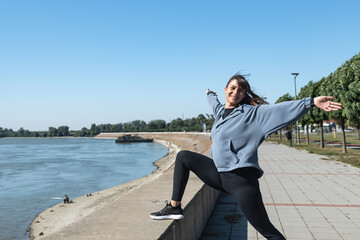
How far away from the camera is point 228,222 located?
5309mm

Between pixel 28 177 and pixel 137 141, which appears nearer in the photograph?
pixel 28 177

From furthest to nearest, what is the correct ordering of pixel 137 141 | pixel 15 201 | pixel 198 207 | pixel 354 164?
pixel 137 141 < pixel 15 201 < pixel 354 164 < pixel 198 207

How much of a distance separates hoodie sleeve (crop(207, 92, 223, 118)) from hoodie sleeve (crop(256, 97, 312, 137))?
0.45 metres

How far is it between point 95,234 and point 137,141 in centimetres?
11842

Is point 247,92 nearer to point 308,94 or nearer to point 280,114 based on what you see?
point 280,114

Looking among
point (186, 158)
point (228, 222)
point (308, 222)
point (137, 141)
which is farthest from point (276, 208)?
point (137, 141)

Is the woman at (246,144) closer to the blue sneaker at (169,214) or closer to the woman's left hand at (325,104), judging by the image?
the woman's left hand at (325,104)

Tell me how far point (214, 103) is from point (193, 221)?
5.97ft

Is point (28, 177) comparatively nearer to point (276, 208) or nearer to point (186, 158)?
point (276, 208)

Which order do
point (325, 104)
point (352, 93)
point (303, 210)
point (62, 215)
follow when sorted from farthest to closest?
1. point (352, 93)
2. point (62, 215)
3. point (303, 210)
4. point (325, 104)

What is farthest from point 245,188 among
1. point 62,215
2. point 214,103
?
point 62,215

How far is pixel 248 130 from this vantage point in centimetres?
234

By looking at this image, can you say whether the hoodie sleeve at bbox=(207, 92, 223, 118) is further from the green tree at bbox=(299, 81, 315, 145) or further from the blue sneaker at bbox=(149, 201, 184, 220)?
the green tree at bbox=(299, 81, 315, 145)

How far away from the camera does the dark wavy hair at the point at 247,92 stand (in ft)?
8.43
